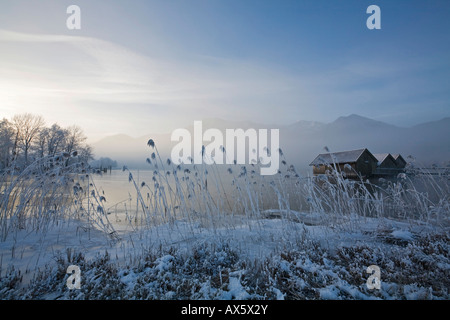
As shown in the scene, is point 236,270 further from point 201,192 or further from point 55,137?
point 55,137

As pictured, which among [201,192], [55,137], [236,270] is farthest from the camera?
[55,137]

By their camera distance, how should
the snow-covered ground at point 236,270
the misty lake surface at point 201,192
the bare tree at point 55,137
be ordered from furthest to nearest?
1. the bare tree at point 55,137
2. the misty lake surface at point 201,192
3. the snow-covered ground at point 236,270

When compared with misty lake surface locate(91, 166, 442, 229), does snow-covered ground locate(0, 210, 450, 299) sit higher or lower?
lower

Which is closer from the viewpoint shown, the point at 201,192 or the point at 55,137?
the point at 201,192

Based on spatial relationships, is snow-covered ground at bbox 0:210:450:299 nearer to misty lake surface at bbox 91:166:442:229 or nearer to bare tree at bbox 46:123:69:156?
misty lake surface at bbox 91:166:442:229

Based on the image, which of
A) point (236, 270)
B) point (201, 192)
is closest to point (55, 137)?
point (201, 192)

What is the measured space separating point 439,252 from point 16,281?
8828mm

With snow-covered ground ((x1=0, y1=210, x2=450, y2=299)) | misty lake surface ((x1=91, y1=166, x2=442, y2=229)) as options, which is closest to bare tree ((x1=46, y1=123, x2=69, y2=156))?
misty lake surface ((x1=91, y1=166, x2=442, y2=229))

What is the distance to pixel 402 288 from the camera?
296 centimetres

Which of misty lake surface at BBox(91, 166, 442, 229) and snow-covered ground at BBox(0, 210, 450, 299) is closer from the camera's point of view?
snow-covered ground at BBox(0, 210, 450, 299)

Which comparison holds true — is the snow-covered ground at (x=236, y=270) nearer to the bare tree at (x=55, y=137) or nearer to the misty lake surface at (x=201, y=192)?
the misty lake surface at (x=201, y=192)

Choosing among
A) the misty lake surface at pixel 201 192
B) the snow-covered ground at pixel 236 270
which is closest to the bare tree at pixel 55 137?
the misty lake surface at pixel 201 192
